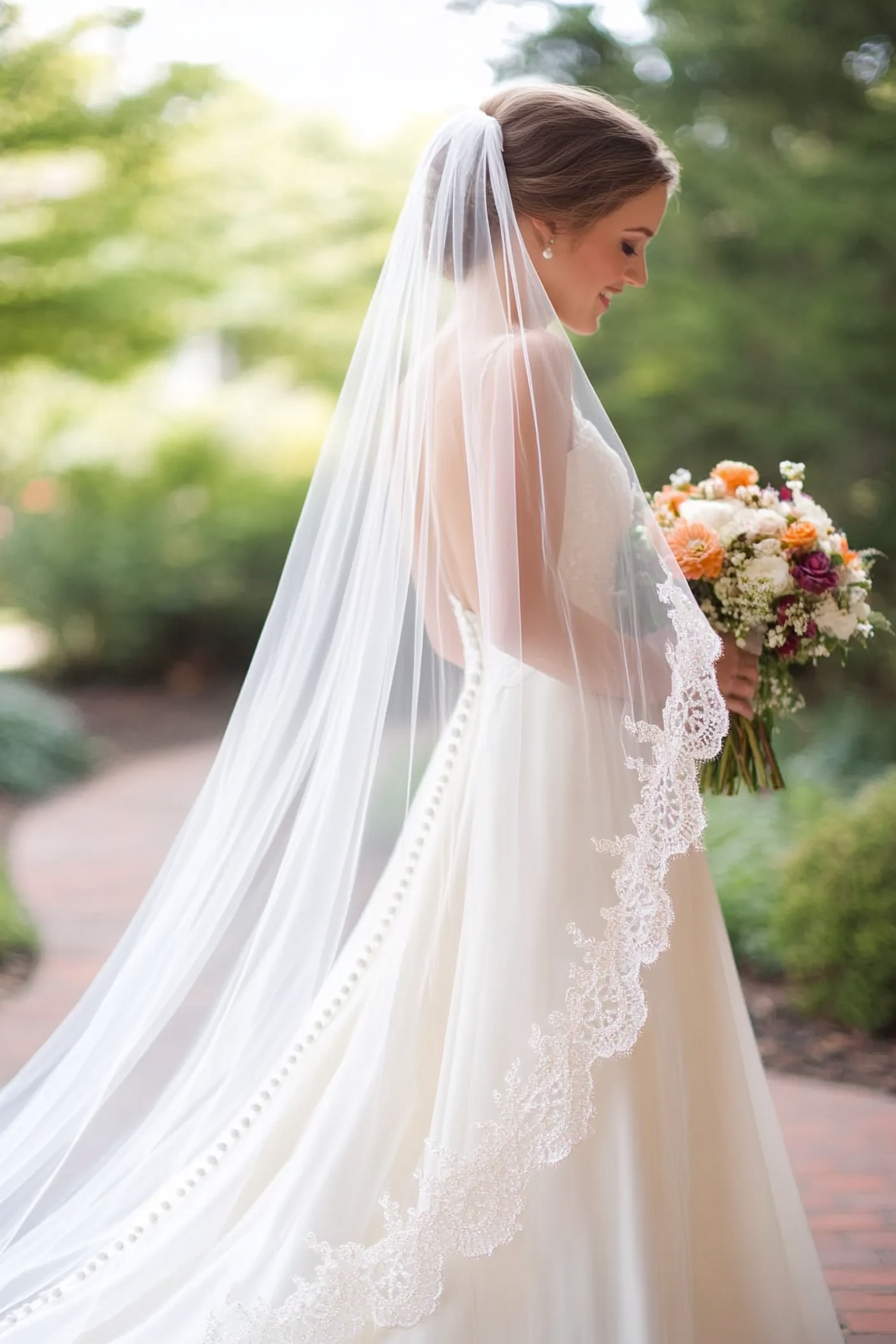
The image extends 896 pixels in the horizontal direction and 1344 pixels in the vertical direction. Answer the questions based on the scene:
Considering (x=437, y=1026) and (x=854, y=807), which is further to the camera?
(x=854, y=807)

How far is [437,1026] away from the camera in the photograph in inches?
81.5

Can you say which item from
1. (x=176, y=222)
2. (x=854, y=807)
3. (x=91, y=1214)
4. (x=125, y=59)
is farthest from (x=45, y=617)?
(x=91, y=1214)

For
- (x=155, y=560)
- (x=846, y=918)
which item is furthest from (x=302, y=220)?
(x=846, y=918)

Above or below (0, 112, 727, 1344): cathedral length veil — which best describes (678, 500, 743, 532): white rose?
above

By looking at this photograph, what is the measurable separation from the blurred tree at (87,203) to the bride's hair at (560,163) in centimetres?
534

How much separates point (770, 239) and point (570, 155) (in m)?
5.89

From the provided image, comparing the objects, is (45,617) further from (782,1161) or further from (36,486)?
(782,1161)

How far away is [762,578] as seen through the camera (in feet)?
7.48

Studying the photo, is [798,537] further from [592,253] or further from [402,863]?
[402,863]

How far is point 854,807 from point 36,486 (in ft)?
28.9

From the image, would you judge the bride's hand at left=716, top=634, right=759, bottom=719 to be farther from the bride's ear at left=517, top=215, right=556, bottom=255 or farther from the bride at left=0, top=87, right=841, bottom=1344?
the bride's ear at left=517, top=215, right=556, bottom=255

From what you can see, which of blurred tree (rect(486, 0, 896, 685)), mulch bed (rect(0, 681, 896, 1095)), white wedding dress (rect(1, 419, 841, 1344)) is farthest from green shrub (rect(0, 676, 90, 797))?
white wedding dress (rect(1, 419, 841, 1344))

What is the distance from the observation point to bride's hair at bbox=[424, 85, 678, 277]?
2.01 m

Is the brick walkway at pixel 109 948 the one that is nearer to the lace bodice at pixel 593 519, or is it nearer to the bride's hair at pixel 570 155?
the lace bodice at pixel 593 519
